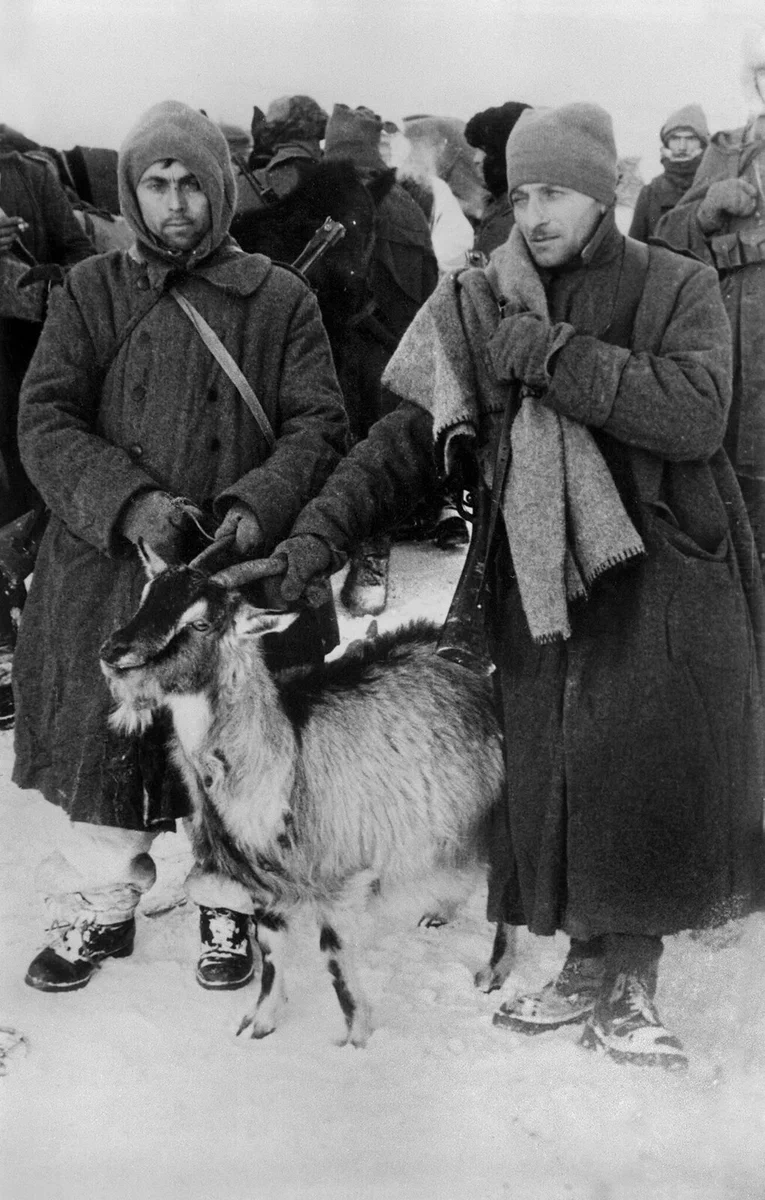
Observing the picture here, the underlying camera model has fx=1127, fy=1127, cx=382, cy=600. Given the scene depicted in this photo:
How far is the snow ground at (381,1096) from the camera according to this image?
2.42 metres

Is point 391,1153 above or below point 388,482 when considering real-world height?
below

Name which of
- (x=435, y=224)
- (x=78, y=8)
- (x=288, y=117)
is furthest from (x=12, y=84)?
(x=435, y=224)

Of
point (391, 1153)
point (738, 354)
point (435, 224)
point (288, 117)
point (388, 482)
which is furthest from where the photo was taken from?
point (435, 224)

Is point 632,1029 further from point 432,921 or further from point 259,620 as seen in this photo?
point 259,620

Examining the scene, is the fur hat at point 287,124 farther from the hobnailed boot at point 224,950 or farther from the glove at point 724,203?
the hobnailed boot at point 224,950

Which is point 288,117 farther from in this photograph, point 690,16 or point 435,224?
point 690,16

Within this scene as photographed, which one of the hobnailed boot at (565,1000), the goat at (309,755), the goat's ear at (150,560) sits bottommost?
the hobnailed boot at (565,1000)

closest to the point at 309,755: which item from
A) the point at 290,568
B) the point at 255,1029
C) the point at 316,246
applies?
the point at 290,568

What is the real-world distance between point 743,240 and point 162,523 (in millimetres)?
2029

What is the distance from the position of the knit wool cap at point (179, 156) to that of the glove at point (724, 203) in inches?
61.9

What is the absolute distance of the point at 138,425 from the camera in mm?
2766

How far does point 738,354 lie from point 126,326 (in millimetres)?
1520

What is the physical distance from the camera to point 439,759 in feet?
9.68

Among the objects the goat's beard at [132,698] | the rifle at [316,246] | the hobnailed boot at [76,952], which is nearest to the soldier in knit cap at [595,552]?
the goat's beard at [132,698]
